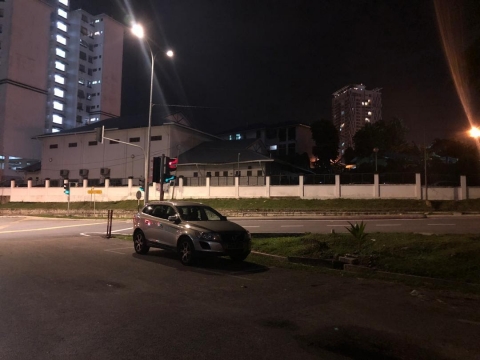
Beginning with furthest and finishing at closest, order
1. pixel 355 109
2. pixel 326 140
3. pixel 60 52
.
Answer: pixel 355 109 → pixel 60 52 → pixel 326 140

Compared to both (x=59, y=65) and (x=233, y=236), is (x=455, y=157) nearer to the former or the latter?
(x=233, y=236)

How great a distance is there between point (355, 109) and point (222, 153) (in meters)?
103

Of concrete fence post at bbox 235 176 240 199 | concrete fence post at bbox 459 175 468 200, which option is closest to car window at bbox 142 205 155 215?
concrete fence post at bbox 235 176 240 199

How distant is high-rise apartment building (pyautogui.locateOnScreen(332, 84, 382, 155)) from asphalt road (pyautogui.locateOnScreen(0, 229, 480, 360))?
134m

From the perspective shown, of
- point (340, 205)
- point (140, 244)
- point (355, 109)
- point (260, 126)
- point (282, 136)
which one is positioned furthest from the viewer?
point (355, 109)

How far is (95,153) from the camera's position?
55.8m

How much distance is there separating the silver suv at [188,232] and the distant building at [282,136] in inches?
2322

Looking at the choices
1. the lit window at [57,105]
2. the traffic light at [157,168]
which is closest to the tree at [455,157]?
the traffic light at [157,168]

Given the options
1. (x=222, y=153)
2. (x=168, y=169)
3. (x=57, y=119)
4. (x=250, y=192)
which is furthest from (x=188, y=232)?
(x=57, y=119)

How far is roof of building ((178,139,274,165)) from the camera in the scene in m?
45.8

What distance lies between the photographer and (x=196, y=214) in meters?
11.4

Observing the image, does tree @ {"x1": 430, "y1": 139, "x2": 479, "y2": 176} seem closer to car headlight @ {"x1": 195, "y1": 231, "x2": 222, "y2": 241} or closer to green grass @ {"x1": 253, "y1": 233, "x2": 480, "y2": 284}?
green grass @ {"x1": 253, "y1": 233, "x2": 480, "y2": 284}

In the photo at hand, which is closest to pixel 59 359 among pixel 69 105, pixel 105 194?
pixel 105 194

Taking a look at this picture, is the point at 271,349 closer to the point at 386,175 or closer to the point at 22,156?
the point at 386,175
